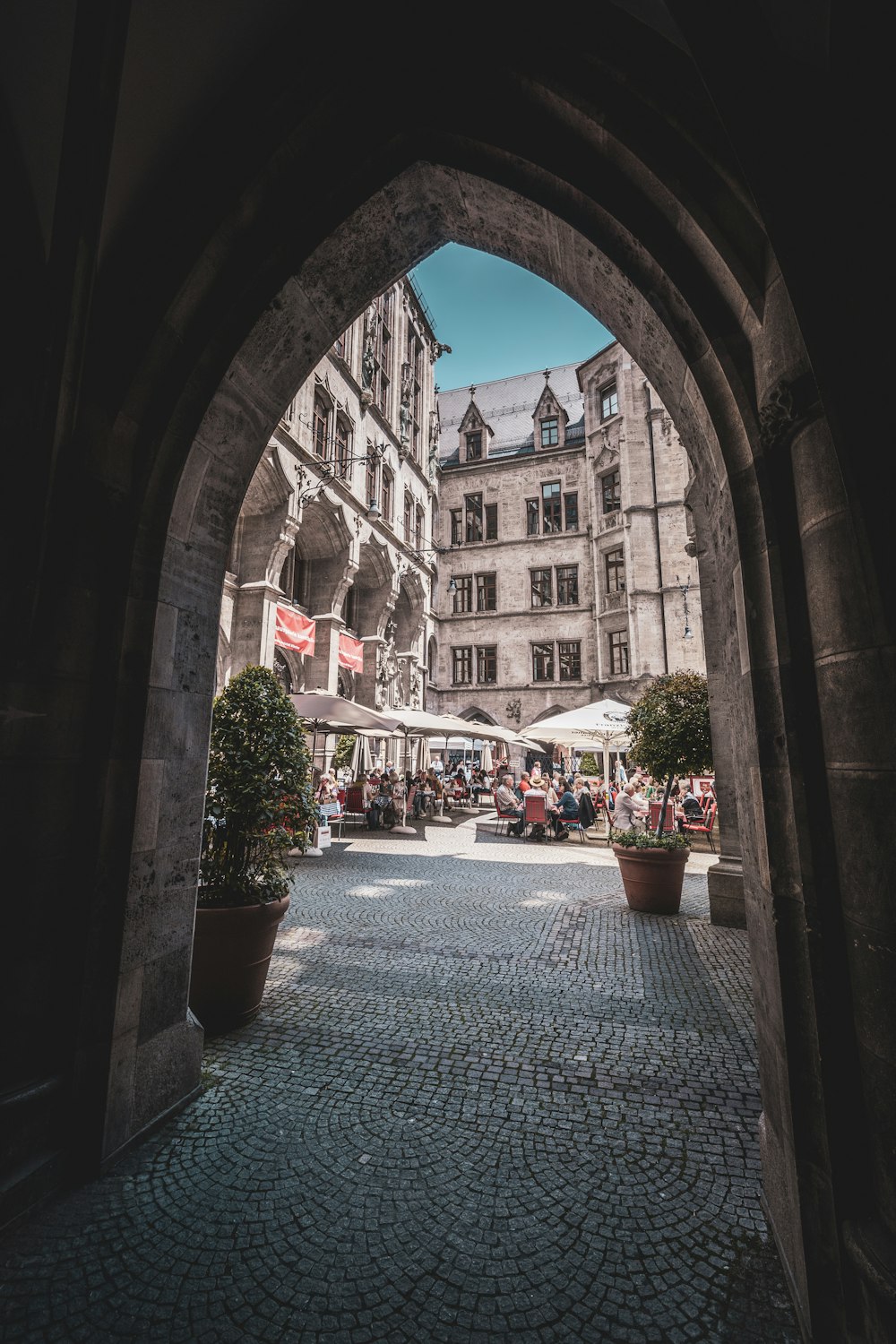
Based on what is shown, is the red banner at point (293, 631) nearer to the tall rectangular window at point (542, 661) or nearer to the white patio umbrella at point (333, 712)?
the white patio umbrella at point (333, 712)

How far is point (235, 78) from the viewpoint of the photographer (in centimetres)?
288

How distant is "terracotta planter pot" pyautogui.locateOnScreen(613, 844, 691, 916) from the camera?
6699 mm

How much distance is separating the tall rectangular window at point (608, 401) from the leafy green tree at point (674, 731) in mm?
22672

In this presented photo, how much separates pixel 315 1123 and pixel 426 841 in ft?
32.5

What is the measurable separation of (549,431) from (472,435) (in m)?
4.31

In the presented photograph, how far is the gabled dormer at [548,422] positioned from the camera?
31.7 metres

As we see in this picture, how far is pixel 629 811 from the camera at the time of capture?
974cm

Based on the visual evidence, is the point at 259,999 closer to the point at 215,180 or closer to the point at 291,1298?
the point at 291,1298

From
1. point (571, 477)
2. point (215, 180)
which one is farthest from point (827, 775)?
point (571, 477)

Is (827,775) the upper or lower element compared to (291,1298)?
upper

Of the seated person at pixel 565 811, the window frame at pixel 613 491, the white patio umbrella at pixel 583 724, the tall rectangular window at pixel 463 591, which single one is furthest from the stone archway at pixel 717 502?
the tall rectangular window at pixel 463 591

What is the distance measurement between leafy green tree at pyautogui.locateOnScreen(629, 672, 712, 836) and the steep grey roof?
25816mm

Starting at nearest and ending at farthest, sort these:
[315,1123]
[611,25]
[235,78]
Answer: [611,25] < [315,1123] < [235,78]

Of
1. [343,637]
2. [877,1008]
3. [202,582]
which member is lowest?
[877,1008]
